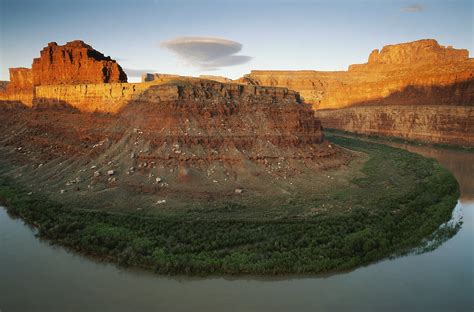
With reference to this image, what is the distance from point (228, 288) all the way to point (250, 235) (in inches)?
171

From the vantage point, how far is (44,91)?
4094 cm

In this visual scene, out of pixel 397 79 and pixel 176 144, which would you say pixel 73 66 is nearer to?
pixel 176 144

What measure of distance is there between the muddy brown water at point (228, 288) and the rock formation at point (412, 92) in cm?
5048

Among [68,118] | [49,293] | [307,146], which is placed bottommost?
[49,293]

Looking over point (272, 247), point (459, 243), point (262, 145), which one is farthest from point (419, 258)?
point (262, 145)

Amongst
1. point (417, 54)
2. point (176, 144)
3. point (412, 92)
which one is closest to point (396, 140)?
point (412, 92)

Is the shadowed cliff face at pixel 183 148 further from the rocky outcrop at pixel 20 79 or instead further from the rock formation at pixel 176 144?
the rocky outcrop at pixel 20 79

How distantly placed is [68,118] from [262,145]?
20962mm

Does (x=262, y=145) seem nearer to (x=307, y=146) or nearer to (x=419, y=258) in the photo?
(x=307, y=146)

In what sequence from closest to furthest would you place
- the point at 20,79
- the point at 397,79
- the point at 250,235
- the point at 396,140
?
the point at 250,235
the point at 20,79
the point at 396,140
the point at 397,79

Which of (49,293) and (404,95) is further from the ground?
(404,95)

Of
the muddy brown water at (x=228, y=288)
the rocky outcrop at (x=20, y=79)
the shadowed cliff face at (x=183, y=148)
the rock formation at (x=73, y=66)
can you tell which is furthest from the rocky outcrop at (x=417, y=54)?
the muddy brown water at (x=228, y=288)

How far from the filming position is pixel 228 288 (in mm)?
14492

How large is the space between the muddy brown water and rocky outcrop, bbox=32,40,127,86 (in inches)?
1045
